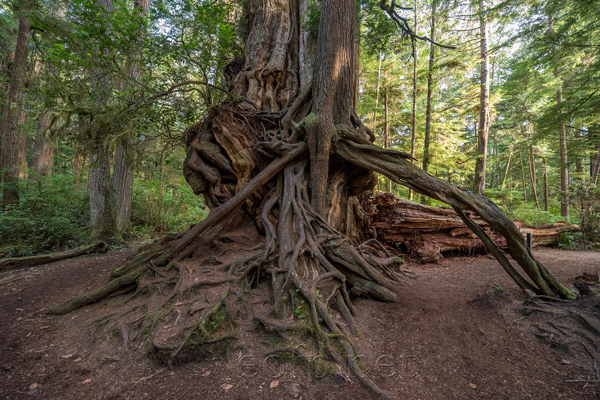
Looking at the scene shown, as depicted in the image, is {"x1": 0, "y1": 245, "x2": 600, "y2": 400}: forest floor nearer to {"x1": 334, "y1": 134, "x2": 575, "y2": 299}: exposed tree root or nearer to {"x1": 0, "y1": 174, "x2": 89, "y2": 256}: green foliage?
{"x1": 334, "y1": 134, "x2": 575, "y2": 299}: exposed tree root

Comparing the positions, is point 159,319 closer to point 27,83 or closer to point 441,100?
point 27,83

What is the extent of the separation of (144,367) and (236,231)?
Result: 2493mm

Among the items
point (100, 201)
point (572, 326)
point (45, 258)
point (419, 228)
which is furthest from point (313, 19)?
point (45, 258)

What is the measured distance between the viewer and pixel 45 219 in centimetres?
662

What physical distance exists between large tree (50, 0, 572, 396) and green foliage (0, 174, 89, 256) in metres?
4.23

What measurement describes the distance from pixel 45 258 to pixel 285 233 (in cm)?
550

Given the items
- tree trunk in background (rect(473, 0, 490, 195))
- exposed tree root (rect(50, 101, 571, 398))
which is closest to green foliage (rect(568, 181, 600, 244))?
tree trunk in background (rect(473, 0, 490, 195))

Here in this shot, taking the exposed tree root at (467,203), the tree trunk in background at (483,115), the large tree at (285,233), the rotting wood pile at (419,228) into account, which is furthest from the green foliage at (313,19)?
the tree trunk in background at (483,115)

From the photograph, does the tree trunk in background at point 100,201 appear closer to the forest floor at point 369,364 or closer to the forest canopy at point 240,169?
the forest canopy at point 240,169

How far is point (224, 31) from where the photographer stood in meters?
3.80

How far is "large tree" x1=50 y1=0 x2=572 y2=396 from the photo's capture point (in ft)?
8.73

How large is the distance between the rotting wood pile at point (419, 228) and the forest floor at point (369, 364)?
9.62 feet

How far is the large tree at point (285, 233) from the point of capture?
2660 mm

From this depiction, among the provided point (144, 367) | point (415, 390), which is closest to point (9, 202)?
point (144, 367)
